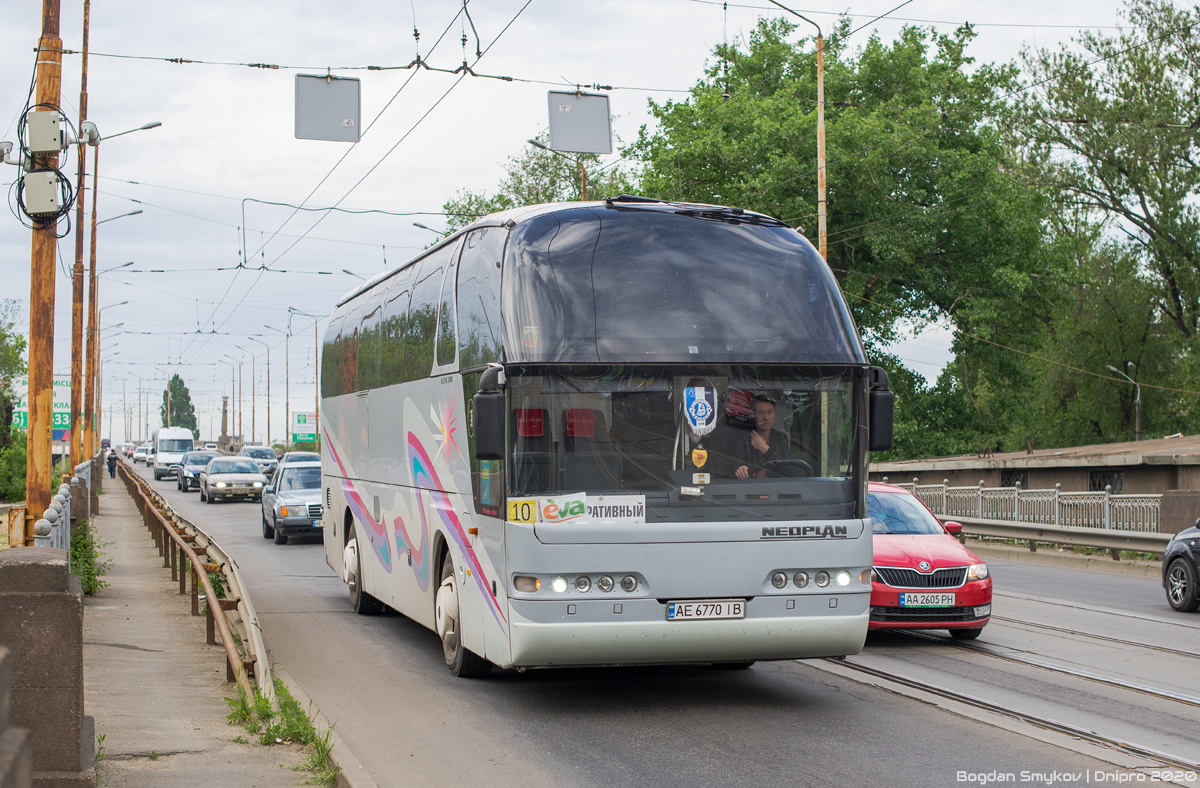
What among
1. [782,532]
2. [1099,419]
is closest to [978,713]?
[782,532]

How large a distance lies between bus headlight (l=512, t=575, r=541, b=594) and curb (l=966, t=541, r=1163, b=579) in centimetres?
1615

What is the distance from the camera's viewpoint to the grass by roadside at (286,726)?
21.1 ft

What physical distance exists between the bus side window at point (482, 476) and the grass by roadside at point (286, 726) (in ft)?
5.50

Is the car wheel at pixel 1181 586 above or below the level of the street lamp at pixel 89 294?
below

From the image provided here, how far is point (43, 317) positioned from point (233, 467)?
32.2 m

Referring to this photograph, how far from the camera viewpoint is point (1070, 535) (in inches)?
947

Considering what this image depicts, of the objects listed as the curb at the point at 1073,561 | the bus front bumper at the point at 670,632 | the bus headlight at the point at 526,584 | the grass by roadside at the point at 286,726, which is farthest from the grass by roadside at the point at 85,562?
the curb at the point at 1073,561

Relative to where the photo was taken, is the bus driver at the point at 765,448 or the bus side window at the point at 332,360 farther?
the bus side window at the point at 332,360

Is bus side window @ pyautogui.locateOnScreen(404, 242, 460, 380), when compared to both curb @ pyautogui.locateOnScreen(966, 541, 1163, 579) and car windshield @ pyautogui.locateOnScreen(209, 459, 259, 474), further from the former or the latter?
car windshield @ pyautogui.locateOnScreen(209, 459, 259, 474)

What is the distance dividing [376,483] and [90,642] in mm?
2997

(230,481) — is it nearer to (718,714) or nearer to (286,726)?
(718,714)

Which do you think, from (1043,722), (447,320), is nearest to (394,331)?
(447,320)

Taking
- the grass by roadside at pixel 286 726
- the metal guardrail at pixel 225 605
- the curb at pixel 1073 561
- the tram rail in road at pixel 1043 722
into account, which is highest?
the metal guardrail at pixel 225 605

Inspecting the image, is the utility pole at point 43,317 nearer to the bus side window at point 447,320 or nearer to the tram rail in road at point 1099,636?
the bus side window at point 447,320
